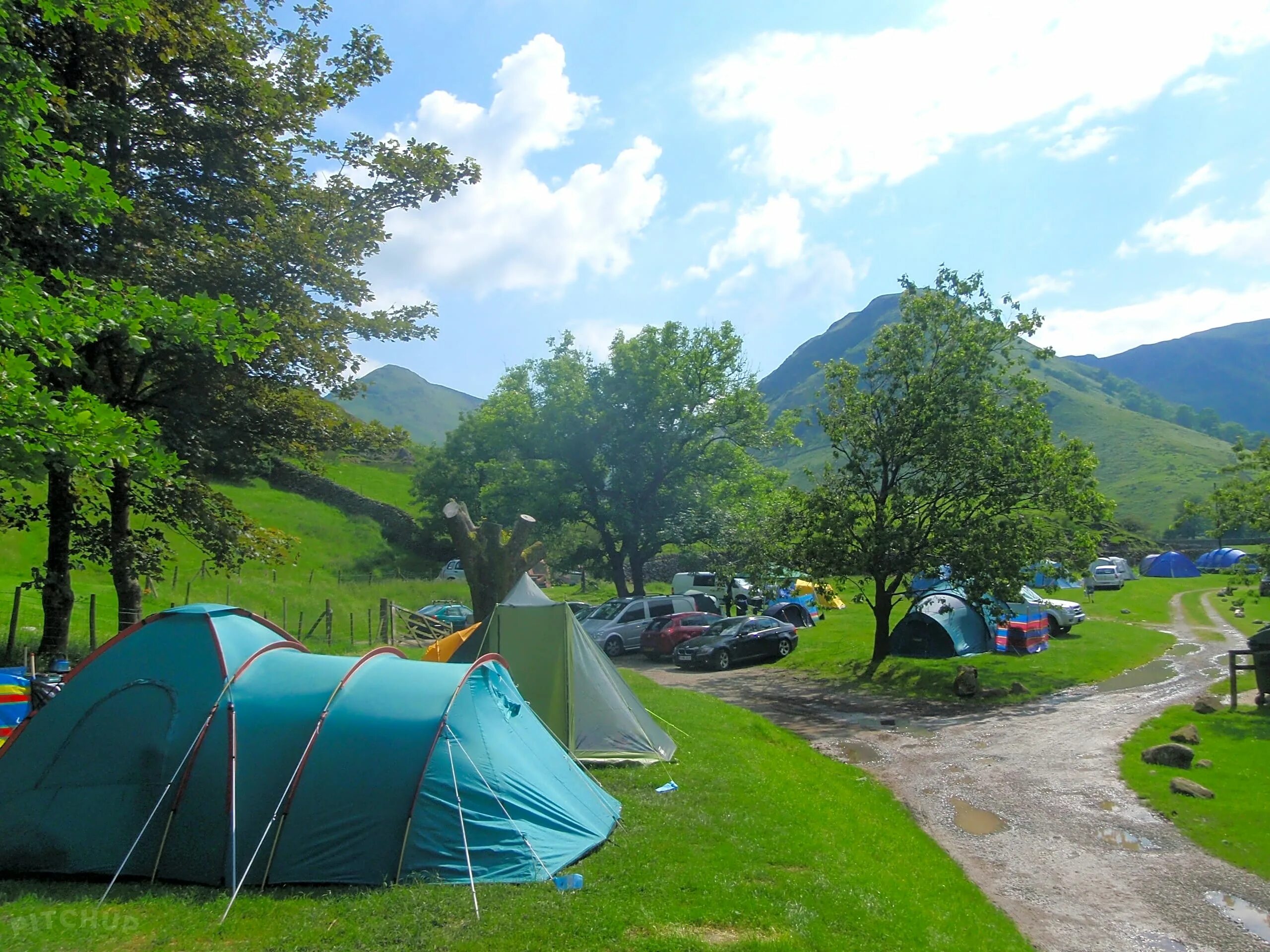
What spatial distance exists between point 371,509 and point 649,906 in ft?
182

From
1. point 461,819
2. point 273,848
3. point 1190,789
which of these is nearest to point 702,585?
point 1190,789

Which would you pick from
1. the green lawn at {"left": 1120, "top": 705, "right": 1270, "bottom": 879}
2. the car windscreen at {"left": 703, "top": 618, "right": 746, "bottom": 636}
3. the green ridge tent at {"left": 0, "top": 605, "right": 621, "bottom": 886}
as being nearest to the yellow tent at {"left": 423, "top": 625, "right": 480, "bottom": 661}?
the car windscreen at {"left": 703, "top": 618, "right": 746, "bottom": 636}

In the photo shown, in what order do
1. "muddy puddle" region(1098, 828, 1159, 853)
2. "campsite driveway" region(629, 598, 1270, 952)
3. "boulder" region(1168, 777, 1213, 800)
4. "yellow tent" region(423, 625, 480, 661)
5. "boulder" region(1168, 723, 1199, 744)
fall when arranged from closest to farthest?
"campsite driveway" region(629, 598, 1270, 952), "muddy puddle" region(1098, 828, 1159, 853), "boulder" region(1168, 777, 1213, 800), "boulder" region(1168, 723, 1199, 744), "yellow tent" region(423, 625, 480, 661)

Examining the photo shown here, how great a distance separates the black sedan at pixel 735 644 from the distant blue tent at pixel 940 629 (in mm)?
3491

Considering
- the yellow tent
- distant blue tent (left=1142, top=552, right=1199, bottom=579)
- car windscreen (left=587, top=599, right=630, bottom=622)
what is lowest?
distant blue tent (left=1142, top=552, right=1199, bottom=579)

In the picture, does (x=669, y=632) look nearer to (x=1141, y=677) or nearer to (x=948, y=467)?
(x=948, y=467)

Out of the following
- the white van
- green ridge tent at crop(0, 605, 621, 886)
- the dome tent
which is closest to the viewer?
green ridge tent at crop(0, 605, 621, 886)

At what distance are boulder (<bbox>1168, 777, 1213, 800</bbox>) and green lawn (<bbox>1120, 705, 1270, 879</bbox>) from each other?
75mm

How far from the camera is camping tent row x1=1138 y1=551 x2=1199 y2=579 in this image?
6016cm

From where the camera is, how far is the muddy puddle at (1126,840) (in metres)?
10.0

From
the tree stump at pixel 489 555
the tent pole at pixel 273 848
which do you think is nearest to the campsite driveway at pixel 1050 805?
the tent pole at pixel 273 848

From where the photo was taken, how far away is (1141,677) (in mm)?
22344

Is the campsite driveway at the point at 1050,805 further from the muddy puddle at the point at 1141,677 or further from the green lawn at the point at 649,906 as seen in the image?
the green lawn at the point at 649,906

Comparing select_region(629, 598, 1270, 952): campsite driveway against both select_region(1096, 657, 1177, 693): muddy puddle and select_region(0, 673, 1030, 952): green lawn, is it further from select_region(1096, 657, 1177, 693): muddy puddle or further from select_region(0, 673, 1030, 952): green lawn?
select_region(0, 673, 1030, 952): green lawn
